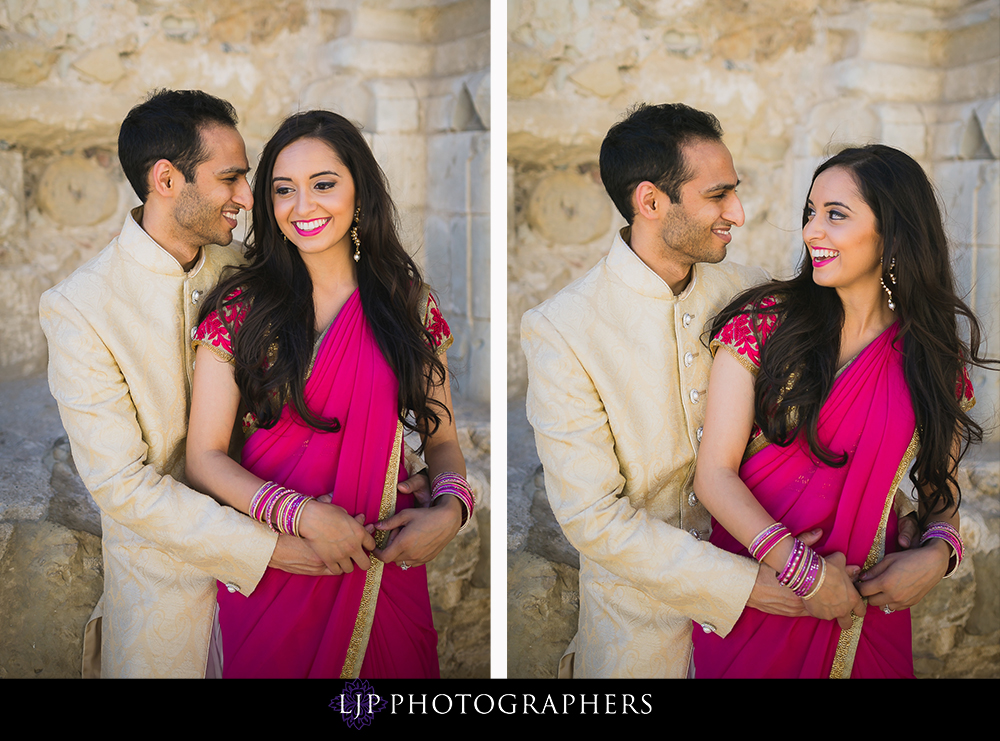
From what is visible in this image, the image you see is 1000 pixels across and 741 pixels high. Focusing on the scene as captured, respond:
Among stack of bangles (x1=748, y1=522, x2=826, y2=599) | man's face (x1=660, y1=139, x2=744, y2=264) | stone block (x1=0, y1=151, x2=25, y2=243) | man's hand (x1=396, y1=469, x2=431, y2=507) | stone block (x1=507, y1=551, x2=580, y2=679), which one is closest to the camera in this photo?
stack of bangles (x1=748, y1=522, x2=826, y2=599)

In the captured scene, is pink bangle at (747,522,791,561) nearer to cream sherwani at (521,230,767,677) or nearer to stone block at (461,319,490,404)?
cream sherwani at (521,230,767,677)

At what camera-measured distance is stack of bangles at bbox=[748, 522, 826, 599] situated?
2.03 m

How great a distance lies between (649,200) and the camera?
2.18 m

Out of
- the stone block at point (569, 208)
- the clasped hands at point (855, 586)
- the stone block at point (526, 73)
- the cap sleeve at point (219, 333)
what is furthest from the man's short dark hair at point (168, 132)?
the clasped hands at point (855, 586)

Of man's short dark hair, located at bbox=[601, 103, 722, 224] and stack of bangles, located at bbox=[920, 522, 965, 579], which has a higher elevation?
man's short dark hair, located at bbox=[601, 103, 722, 224]

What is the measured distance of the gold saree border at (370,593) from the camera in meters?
2.20

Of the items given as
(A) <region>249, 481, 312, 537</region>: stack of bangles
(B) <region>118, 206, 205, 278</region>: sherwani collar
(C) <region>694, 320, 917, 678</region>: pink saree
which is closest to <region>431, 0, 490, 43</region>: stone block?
(B) <region>118, 206, 205, 278</region>: sherwani collar

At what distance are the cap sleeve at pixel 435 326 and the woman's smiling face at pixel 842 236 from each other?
0.95 metres

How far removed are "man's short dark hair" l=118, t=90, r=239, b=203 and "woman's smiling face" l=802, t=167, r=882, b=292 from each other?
4.87ft

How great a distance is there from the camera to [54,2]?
2256mm

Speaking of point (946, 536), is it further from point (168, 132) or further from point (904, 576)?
point (168, 132)

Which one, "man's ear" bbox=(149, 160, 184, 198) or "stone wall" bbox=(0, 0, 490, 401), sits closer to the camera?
"man's ear" bbox=(149, 160, 184, 198)
